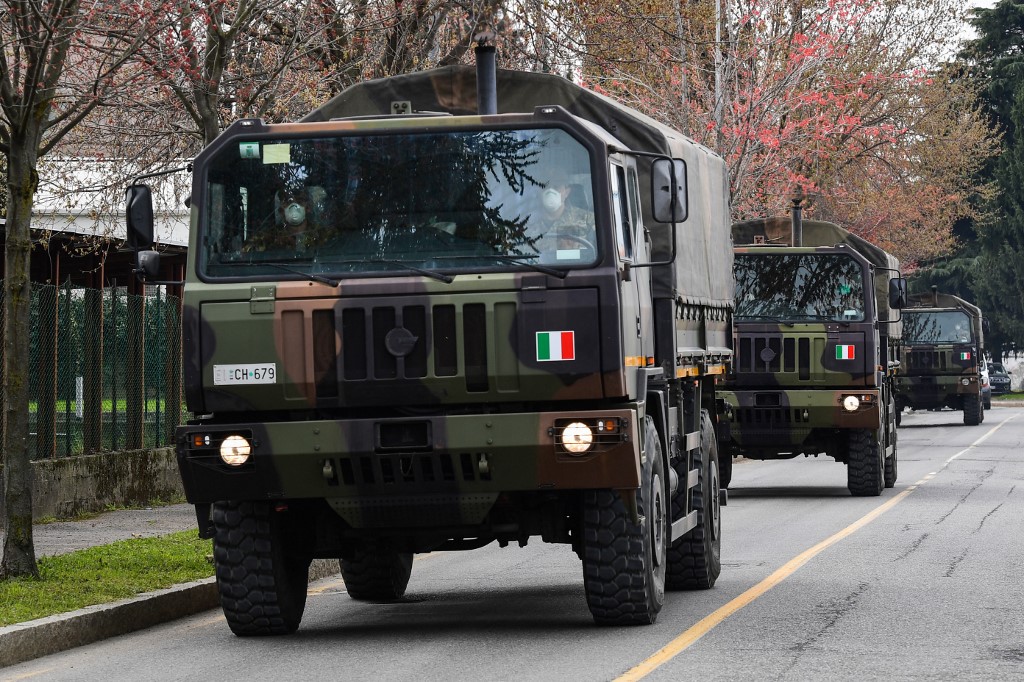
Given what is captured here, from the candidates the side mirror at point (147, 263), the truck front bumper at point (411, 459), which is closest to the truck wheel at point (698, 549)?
the truck front bumper at point (411, 459)

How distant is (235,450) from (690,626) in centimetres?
277

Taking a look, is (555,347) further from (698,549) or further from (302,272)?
(698,549)

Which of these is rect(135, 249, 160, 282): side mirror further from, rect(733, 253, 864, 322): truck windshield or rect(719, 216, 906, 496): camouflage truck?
rect(733, 253, 864, 322): truck windshield

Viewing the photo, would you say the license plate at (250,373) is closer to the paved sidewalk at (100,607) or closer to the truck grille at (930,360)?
the paved sidewalk at (100,607)

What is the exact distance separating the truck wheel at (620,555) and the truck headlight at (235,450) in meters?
1.84

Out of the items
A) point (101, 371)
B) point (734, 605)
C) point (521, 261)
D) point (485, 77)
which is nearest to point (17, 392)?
point (485, 77)

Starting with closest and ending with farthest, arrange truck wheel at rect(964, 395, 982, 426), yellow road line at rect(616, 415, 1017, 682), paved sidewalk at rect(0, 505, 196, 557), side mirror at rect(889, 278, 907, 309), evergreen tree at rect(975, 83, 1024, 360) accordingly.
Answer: yellow road line at rect(616, 415, 1017, 682) < paved sidewalk at rect(0, 505, 196, 557) < side mirror at rect(889, 278, 907, 309) < truck wheel at rect(964, 395, 982, 426) < evergreen tree at rect(975, 83, 1024, 360)

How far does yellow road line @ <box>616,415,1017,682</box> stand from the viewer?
8805mm

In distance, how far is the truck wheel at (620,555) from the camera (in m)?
9.80

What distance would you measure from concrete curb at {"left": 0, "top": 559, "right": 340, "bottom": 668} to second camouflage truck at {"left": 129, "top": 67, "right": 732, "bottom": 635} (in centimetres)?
86

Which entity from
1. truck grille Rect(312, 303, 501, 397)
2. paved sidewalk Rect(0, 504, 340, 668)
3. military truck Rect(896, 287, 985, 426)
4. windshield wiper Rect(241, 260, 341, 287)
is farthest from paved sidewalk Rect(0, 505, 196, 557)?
military truck Rect(896, 287, 985, 426)

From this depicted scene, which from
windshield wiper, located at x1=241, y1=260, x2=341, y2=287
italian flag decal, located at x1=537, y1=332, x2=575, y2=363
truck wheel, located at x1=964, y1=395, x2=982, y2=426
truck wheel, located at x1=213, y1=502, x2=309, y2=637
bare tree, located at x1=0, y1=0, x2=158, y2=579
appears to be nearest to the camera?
italian flag decal, located at x1=537, y1=332, x2=575, y2=363

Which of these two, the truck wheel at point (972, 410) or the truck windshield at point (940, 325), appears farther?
the truck wheel at point (972, 410)

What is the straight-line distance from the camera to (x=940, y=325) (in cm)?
4222
